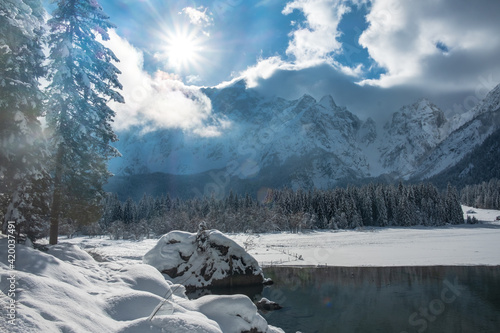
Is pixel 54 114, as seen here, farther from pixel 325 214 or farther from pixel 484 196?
pixel 484 196

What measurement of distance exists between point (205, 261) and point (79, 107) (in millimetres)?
17907

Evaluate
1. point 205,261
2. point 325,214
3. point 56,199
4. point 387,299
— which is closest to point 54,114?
point 56,199

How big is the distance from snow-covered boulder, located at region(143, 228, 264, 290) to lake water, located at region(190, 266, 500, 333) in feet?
6.51

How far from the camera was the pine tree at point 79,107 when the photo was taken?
52.8 feet

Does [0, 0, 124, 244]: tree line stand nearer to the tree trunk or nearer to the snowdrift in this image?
the tree trunk

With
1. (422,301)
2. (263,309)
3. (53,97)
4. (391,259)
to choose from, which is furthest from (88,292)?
(391,259)

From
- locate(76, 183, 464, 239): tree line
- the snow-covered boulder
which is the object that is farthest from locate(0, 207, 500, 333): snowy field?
locate(76, 183, 464, 239): tree line

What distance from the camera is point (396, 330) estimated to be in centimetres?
1642

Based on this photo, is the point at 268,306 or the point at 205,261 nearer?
the point at 268,306

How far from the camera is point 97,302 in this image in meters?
7.85

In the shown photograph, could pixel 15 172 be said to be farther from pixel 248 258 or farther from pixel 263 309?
pixel 248 258

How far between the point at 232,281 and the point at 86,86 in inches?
797

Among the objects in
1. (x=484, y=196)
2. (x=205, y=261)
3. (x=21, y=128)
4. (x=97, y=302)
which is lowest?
(x=205, y=261)

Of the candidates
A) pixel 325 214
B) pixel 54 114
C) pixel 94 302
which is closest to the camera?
pixel 94 302
